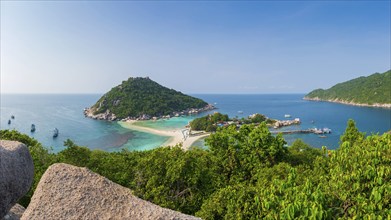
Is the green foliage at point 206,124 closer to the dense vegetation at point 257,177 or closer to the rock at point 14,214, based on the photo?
the dense vegetation at point 257,177

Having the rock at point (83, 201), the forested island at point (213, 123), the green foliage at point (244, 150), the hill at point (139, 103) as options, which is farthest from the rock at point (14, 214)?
the hill at point (139, 103)

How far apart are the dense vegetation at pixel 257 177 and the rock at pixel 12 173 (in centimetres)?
621

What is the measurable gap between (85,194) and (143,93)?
5564 inches

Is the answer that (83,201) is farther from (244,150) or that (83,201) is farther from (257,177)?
(244,150)

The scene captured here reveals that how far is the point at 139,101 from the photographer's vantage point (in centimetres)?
13250

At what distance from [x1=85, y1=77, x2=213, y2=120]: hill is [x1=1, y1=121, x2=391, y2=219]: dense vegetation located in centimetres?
9170

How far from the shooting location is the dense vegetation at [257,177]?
7.80 m

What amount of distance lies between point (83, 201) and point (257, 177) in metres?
13.2

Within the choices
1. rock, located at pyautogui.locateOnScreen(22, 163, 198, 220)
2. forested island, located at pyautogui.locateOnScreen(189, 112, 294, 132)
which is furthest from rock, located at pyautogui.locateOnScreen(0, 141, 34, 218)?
forested island, located at pyautogui.locateOnScreen(189, 112, 294, 132)

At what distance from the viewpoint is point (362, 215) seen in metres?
7.23

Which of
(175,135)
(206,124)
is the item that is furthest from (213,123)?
(175,135)

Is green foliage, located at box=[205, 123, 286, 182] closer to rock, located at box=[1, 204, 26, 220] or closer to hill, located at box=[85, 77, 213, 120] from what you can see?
rock, located at box=[1, 204, 26, 220]

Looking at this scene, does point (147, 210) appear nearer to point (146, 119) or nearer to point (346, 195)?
point (346, 195)

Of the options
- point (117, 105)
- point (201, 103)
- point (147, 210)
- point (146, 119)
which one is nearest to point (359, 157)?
point (147, 210)
